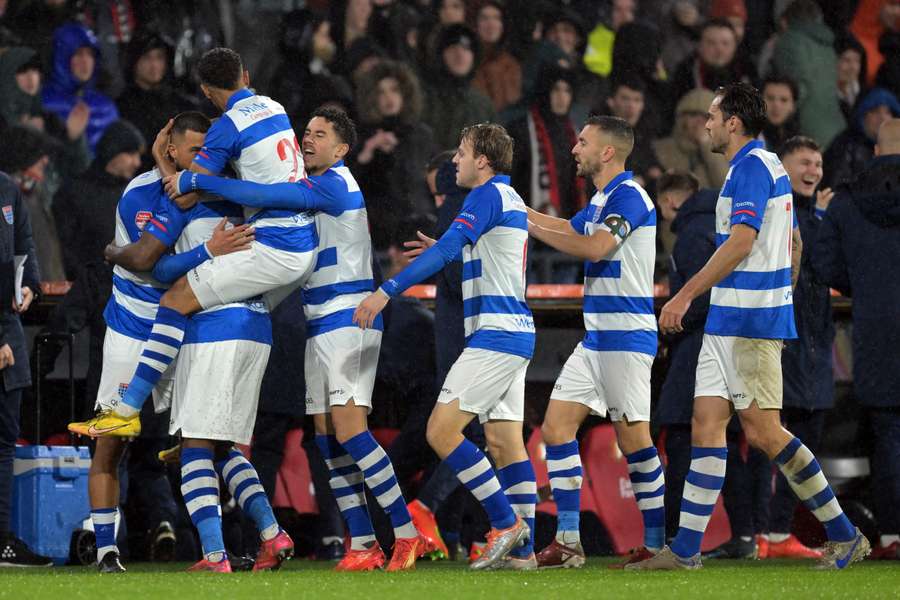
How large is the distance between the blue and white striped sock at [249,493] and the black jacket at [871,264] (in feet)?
10.1

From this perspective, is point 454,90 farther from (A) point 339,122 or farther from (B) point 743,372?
(B) point 743,372

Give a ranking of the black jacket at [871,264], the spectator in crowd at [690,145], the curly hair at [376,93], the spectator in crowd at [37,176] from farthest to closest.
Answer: the spectator in crowd at [690,145] < the curly hair at [376,93] < the spectator in crowd at [37,176] < the black jacket at [871,264]

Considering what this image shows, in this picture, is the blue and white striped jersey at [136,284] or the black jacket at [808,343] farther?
the black jacket at [808,343]

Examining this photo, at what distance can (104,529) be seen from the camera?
6.23 metres

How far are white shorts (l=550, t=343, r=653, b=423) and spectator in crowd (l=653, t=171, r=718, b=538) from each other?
1.20 meters

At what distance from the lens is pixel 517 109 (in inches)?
468

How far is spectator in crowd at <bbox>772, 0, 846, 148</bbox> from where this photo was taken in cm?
1288

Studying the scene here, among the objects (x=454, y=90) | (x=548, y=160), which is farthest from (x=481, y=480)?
(x=454, y=90)

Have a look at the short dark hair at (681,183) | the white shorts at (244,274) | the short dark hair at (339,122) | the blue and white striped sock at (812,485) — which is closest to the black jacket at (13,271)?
the white shorts at (244,274)

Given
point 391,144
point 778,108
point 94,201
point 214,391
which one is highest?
point 778,108

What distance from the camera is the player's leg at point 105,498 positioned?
6.22 metres

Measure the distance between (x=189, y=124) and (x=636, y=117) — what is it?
6485mm

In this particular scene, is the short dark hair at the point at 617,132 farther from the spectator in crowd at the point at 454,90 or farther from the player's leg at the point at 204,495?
the spectator in crowd at the point at 454,90

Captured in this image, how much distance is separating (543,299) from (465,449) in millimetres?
2481
